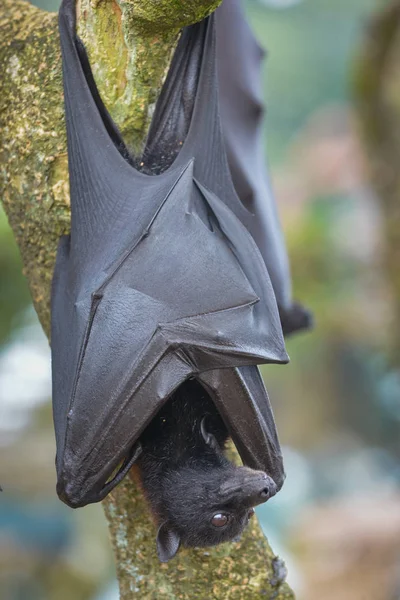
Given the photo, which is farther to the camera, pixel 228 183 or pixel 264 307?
pixel 228 183

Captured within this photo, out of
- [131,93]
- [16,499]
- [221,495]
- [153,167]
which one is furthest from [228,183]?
[16,499]

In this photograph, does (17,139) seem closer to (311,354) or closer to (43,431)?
(43,431)

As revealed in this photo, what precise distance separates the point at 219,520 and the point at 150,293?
0.68 meters

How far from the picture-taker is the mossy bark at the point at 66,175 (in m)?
2.02

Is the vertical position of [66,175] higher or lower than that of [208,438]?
higher

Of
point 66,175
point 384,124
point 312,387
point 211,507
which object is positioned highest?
point 66,175

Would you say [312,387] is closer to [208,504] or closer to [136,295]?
[208,504]

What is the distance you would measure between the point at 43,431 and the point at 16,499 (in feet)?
3.37

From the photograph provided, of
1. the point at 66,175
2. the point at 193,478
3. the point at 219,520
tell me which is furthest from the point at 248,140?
the point at 219,520

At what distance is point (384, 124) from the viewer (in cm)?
616

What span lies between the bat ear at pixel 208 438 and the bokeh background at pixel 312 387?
10.2ft

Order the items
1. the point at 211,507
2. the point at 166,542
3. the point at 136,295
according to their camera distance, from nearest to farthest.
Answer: the point at 136,295 < the point at 166,542 < the point at 211,507

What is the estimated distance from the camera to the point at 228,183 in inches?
85.3

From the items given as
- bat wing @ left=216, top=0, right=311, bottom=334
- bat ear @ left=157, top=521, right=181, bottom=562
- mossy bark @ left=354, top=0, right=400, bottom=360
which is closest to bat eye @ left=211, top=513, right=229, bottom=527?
bat ear @ left=157, top=521, right=181, bottom=562
